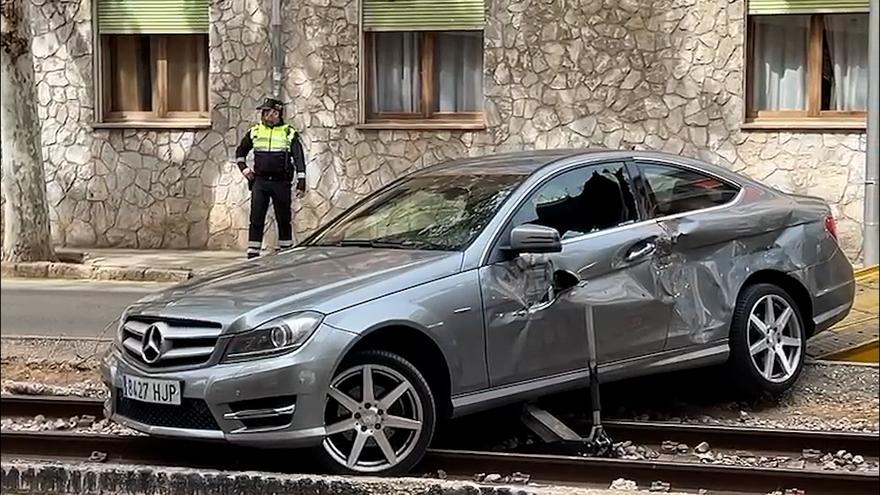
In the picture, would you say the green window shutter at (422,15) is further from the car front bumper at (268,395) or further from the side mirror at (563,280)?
the car front bumper at (268,395)

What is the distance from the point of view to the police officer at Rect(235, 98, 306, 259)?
39.0 ft

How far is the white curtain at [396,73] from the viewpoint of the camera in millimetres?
12469

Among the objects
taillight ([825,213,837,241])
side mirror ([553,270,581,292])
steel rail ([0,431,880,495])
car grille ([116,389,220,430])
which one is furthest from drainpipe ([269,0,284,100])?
car grille ([116,389,220,430])

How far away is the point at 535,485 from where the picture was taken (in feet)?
20.1

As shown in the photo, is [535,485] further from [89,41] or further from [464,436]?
[89,41]

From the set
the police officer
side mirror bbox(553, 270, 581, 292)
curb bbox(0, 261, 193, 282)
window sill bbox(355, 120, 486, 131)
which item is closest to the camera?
side mirror bbox(553, 270, 581, 292)

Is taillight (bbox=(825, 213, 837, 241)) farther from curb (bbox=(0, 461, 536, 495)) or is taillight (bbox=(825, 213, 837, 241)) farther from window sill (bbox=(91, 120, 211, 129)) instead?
window sill (bbox=(91, 120, 211, 129))

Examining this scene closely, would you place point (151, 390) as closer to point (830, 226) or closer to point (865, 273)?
point (865, 273)

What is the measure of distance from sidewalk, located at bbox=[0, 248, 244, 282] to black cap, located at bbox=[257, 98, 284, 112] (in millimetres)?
1447

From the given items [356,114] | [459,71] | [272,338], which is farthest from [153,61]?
[272,338]

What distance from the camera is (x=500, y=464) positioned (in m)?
6.43

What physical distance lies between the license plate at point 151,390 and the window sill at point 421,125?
6589mm

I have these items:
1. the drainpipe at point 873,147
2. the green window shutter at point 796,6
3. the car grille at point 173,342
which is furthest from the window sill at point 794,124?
the car grille at point 173,342

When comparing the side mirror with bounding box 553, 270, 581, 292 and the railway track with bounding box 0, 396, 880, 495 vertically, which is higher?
the side mirror with bounding box 553, 270, 581, 292
